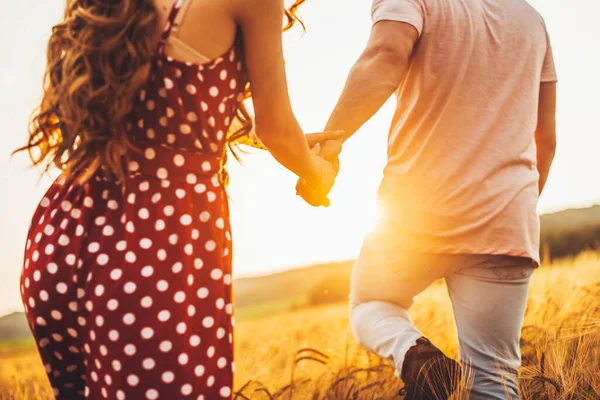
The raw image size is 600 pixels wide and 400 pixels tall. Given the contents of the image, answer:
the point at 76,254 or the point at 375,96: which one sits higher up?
the point at 375,96

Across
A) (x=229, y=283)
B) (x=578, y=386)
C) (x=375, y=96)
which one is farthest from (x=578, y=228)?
(x=229, y=283)

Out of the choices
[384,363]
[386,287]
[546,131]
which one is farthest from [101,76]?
[384,363]

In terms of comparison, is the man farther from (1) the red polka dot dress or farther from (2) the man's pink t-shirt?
(1) the red polka dot dress

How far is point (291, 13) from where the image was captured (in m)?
1.84

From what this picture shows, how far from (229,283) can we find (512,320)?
3.78 ft

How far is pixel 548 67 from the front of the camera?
249 cm

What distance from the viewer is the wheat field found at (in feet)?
8.84

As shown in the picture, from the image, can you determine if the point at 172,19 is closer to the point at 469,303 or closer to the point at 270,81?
the point at 270,81

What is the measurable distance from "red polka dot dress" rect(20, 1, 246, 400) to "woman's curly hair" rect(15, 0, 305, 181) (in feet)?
0.14

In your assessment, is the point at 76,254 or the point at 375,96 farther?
the point at 375,96

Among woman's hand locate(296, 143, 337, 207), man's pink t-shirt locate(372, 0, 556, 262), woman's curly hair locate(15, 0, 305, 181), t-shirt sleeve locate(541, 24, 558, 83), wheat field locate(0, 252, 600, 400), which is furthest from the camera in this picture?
wheat field locate(0, 252, 600, 400)

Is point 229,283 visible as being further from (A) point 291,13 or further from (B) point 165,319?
(A) point 291,13

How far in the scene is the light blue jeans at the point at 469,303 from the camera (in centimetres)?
222

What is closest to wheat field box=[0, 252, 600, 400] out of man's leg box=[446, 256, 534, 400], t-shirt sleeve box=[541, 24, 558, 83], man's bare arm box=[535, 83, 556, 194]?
man's leg box=[446, 256, 534, 400]
